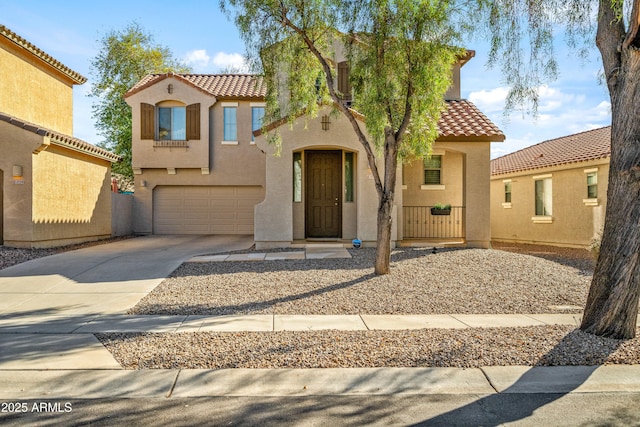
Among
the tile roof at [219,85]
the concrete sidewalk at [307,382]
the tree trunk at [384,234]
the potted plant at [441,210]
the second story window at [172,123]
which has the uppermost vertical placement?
the tile roof at [219,85]

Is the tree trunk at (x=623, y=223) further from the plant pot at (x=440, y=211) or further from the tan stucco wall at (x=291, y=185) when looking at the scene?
the plant pot at (x=440, y=211)

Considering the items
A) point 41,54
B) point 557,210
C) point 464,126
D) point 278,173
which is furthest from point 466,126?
point 41,54

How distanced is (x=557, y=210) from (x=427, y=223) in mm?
6088

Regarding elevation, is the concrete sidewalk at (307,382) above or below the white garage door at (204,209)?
below

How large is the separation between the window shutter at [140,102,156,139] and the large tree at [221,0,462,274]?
10707mm

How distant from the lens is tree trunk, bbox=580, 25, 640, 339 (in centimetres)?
566

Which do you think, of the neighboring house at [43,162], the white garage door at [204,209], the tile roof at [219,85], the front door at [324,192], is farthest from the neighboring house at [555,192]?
the neighboring house at [43,162]

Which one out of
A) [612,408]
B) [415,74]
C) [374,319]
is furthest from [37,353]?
[415,74]

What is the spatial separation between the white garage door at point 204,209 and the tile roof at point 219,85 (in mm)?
3991

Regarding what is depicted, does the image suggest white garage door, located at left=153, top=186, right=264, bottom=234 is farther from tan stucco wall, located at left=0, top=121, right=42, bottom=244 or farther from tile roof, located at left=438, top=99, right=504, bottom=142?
tile roof, located at left=438, top=99, right=504, bottom=142

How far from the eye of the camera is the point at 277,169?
1360 centimetres

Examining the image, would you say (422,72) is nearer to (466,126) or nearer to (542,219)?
(466,126)

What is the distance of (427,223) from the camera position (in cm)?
1570

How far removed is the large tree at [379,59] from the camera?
8969 mm
